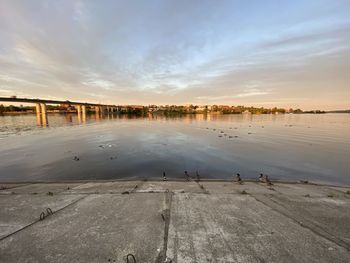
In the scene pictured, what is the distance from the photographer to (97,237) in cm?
544

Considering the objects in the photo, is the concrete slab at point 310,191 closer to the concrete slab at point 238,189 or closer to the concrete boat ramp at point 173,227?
the concrete slab at point 238,189

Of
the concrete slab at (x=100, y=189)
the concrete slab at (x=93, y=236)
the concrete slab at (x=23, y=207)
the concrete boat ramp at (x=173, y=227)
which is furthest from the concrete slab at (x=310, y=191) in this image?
the concrete slab at (x=23, y=207)

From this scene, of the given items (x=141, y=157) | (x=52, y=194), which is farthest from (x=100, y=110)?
(x=52, y=194)

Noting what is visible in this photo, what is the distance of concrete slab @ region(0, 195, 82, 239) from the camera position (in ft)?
20.1

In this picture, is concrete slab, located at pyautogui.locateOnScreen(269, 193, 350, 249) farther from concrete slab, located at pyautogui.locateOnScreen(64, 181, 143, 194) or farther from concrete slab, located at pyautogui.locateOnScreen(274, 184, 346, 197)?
concrete slab, located at pyautogui.locateOnScreen(64, 181, 143, 194)

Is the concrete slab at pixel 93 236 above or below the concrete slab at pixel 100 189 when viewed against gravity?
above

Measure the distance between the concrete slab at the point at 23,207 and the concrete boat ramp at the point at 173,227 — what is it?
0.11 ft

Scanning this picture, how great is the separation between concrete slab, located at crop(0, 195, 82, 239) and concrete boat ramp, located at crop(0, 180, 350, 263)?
0.03 m

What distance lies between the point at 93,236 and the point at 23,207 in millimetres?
4100

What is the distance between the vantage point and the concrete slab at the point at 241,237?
469 centimetres

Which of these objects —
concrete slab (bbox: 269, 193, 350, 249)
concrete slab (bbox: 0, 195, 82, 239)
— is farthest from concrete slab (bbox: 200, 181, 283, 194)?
concrete slab (bbox: 0, 195, 82, 239)

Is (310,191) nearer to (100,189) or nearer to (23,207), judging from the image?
(100,189)

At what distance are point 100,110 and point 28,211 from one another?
188891mm

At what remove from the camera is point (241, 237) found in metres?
5.43
